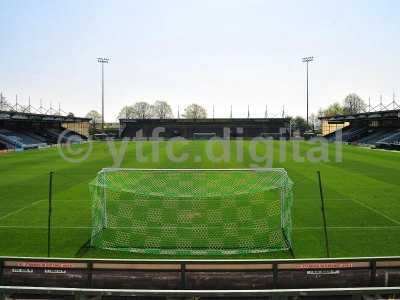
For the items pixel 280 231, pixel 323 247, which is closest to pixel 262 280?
pixel 323 247

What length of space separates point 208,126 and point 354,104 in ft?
165

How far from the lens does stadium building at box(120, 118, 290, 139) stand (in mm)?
102375

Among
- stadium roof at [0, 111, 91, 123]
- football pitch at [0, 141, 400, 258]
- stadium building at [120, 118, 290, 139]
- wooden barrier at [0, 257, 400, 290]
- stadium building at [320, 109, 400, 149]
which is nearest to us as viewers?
wooden barrier at [0, 257, 400, 290]

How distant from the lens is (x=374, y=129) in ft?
231

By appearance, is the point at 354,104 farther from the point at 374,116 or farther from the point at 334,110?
the point at 374,116

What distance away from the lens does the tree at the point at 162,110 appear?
148 metres

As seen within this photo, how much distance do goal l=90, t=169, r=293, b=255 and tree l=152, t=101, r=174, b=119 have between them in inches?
5045

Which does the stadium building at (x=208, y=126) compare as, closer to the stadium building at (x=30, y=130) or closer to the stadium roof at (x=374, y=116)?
the stadium building at (x=30, y=130)

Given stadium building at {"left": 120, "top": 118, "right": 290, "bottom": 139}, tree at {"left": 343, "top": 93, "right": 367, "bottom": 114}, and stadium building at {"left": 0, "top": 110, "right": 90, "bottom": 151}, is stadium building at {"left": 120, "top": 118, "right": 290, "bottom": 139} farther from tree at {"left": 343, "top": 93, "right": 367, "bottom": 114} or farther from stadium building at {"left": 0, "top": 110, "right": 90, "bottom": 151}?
tree at {"left": 343, "top": 93, "right": 367, "bottom": 114}

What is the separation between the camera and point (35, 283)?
8.57 metres

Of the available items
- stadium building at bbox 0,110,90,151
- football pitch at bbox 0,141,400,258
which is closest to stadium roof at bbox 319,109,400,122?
football pitch at bbox 0,141,400,258

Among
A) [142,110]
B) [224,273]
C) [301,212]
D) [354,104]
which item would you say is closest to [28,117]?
[301,212]

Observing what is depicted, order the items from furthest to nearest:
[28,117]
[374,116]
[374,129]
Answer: [374,129] < [374,116] < [28,117]

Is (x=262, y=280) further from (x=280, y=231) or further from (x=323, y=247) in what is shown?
(x=280, y=231)
